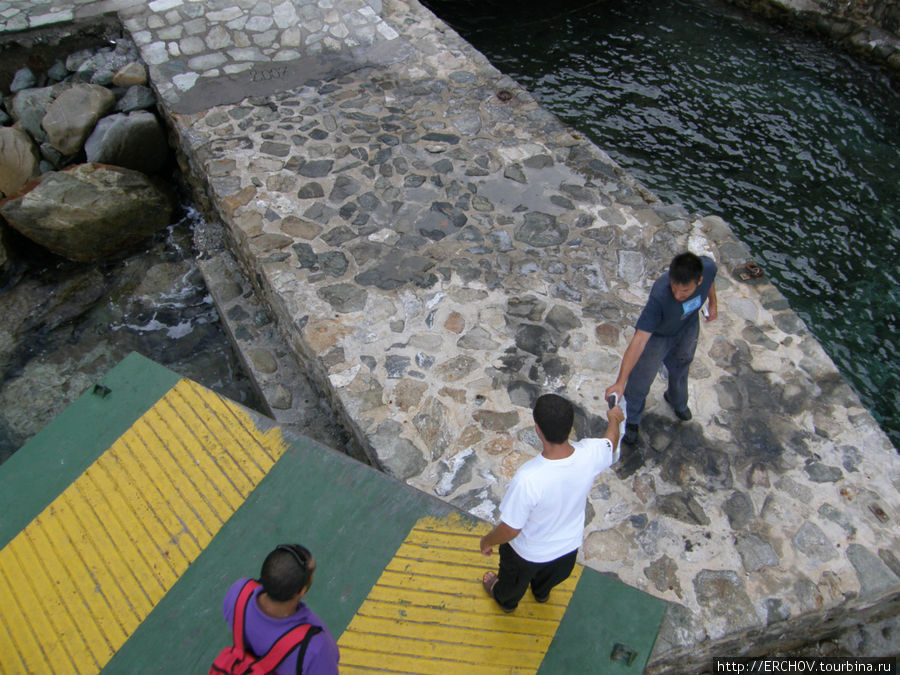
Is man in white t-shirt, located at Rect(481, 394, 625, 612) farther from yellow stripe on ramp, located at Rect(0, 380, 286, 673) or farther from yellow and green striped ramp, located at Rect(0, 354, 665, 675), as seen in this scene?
yellow stripe on ramp, located at Rect(0, 380, 286, 673)

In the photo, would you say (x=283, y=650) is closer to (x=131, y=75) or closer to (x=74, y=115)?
(x=74, y=115)

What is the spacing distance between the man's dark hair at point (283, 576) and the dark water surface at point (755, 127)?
21.1 feet

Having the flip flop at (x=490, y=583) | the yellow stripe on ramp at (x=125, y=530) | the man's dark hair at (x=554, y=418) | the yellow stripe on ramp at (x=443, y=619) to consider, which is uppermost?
the man's dark hair at (x=554, y=418)

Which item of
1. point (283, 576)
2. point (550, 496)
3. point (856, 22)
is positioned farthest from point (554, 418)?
point (856, 22)

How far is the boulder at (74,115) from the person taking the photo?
8.59m

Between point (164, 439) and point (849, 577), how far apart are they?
14.9 ft

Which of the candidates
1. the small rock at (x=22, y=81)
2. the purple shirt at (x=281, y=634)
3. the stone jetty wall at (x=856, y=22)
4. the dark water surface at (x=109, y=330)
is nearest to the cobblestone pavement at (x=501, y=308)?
the small rock at (x=22, y=81)

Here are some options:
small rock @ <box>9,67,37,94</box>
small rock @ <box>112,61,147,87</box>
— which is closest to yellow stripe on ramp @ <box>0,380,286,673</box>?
small rock @ <box>112,61,147,87</box>

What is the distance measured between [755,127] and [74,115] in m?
8.92

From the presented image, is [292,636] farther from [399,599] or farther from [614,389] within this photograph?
[614,389]

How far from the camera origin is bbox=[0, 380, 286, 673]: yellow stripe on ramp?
398cm

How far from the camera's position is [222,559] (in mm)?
4277

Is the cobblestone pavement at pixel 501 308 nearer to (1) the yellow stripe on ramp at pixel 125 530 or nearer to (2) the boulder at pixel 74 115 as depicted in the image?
(2) the boulder at pixel 74 115

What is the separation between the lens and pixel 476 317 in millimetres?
6102
